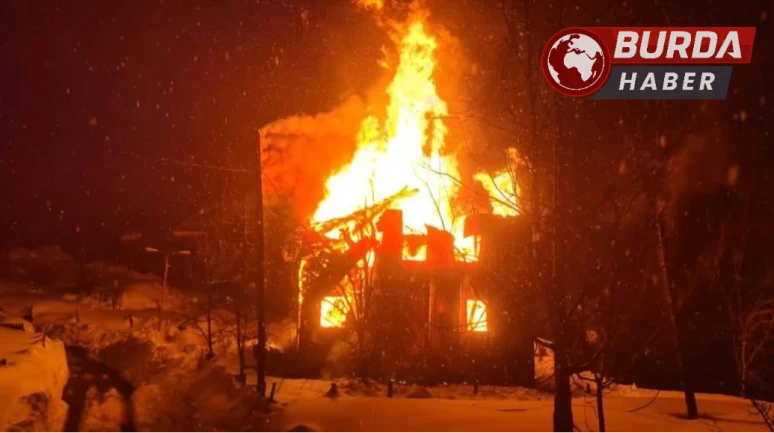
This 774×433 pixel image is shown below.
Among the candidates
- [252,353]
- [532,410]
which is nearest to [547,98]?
[532,410]

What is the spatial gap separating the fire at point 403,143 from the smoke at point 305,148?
0.92 meters

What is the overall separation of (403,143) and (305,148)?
426 centimetres

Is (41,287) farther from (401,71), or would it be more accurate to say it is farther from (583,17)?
(583,17)

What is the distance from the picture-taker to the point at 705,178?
20156 mm

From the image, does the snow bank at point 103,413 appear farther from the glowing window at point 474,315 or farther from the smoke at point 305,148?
the smoke at point 305,148

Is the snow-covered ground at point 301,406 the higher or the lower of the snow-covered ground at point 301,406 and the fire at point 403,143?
the lower

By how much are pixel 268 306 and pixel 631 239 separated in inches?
1036

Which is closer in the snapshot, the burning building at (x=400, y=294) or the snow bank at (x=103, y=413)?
the snow bank at (x=103, y=413)

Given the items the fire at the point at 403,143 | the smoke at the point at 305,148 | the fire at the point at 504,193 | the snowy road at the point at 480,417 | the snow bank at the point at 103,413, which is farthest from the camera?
the smoke at the point at 305,148

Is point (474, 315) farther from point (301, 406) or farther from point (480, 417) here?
point (301, 406)

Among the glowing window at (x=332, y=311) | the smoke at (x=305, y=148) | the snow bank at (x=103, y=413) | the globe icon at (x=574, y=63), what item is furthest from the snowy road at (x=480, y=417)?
the smoke at (x=305, y=148)

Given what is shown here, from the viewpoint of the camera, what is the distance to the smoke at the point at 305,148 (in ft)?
83.8

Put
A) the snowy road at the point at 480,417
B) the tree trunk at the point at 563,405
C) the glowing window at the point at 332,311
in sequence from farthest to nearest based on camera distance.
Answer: the glowing window at the point at 332,311
the snowy road at the point at 480,417
the tree trunk at the point at 563,405

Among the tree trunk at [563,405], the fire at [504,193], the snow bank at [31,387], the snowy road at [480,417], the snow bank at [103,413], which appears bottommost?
the snow bank at [103,413]
